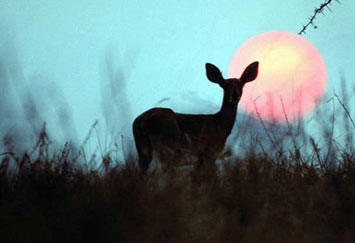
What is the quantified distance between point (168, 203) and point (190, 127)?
3.31 metres

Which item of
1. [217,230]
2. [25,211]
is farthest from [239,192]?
[25,211]

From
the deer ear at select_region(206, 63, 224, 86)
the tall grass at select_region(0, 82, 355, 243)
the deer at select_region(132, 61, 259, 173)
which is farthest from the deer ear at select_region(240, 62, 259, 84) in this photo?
the tall grass at select_region(0, 82, 355, 243)

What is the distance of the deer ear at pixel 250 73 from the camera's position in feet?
24.4

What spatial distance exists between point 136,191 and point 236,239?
25.4 inches

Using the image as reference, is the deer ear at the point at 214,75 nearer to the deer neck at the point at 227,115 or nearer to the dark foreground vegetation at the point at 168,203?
the deer neck at the point at 227,115

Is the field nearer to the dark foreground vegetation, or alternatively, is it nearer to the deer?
the dark foreground vegetation

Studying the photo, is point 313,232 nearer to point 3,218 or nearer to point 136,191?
point 136,191

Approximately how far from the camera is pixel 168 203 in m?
3.55

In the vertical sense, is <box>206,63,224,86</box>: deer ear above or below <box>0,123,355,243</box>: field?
above

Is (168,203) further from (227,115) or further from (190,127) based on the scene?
(227,115)

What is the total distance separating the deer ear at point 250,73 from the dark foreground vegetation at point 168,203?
8.42 feet

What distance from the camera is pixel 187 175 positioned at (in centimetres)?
417

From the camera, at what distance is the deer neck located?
23.7ft

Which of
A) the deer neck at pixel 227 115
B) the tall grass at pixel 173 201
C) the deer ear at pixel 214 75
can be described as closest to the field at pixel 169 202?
the tall grass at pixel 173 201
